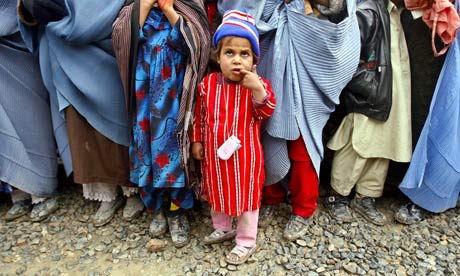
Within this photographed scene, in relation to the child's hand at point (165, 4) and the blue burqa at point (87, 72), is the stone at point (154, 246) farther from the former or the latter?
the child's hand at point (165, 4)

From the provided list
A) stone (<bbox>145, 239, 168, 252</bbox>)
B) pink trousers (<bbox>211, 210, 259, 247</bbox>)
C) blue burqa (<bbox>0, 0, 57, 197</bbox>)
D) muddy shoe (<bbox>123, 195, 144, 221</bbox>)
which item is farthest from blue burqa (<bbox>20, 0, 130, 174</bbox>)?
pink trousers (<bbox>211, 210, 259, 247</bbox>)

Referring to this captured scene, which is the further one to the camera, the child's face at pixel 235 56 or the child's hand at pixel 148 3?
the child's hand at pixel 148 3

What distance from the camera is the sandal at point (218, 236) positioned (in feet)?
8.05

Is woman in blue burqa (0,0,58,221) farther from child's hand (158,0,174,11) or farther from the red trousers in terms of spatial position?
the red trousers

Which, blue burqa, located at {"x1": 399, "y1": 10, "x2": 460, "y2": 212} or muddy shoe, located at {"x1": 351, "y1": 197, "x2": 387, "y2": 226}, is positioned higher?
blue burqa, located at {"x1": 399, "y1": 10, "x2": 460, "y2": 212}

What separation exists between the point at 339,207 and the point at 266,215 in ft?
1.56

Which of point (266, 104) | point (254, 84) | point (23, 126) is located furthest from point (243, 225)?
point (23, 126)

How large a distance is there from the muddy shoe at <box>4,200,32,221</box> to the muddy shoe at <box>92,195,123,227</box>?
1.61 feet

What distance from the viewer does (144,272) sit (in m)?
2.31

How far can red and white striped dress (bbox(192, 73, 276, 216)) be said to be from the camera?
2.13 meters

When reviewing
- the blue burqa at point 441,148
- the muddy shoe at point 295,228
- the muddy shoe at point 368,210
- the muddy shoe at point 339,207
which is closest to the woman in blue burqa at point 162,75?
the muddy shoe at point 295,228

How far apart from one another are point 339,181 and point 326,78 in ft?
2.44

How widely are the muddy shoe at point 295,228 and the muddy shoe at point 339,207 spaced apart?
0.21 meters

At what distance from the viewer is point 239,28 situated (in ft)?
6.48
